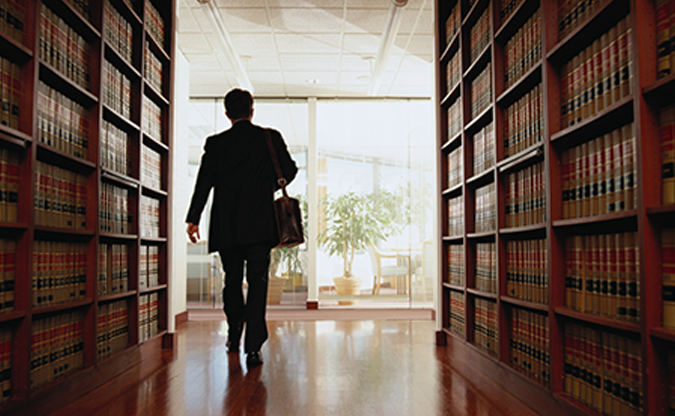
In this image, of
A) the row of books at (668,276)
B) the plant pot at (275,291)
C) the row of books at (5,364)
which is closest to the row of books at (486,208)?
the row of books at (668,276)

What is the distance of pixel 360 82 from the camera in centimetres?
626

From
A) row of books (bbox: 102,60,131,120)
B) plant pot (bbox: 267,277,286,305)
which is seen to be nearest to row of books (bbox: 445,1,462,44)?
row of books (bbox: 102,60,131,120)

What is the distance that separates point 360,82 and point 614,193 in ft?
16.0

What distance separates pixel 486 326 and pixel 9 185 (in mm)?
2272

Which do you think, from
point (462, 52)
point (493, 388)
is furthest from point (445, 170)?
point (493, 388)

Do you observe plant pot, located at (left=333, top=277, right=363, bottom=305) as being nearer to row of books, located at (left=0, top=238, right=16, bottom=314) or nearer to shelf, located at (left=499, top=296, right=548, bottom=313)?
shelf, located at (left=499, top=296, right=548, bottom=313)

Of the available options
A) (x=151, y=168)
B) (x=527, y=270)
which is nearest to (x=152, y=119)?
(x=151, y=168)

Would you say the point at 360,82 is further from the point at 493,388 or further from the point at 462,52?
the point at 493,388

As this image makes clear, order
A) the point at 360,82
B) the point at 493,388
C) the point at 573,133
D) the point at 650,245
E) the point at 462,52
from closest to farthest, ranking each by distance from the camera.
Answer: the point at 650,245, the point at 573,133, the point at 493,388, the point at 462,52, the point at 360,82

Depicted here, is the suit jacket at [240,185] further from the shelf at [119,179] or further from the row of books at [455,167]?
the row of books at [455,167]

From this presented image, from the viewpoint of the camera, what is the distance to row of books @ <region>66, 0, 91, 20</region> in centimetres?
238

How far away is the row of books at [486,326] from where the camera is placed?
2639mm

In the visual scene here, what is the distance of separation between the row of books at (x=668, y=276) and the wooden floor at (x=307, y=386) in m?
0.84

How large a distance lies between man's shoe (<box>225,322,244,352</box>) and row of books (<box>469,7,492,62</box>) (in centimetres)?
218
